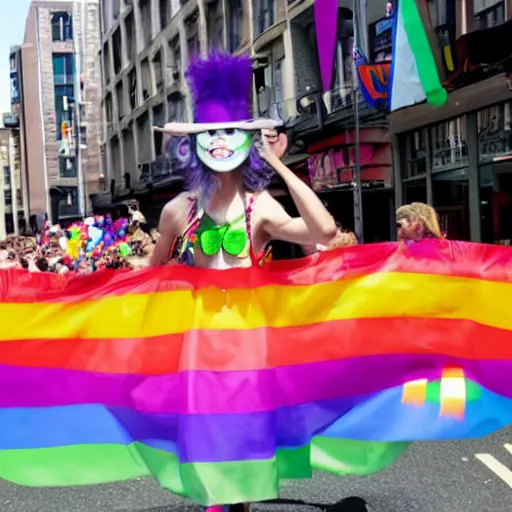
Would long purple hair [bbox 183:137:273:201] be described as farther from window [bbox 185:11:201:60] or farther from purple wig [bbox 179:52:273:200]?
window [bbox 185:11:201:60]

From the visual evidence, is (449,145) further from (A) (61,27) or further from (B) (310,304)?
(A) (61,27)

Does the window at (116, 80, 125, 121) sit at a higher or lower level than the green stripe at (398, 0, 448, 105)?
higher

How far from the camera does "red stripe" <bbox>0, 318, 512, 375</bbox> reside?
3.31 meters

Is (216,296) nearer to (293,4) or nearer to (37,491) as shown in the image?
(37,491)

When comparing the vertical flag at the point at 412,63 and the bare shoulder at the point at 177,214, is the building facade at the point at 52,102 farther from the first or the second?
the bare shoulder at the point at 177,214

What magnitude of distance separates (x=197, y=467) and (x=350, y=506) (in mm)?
1644

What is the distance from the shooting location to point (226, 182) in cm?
367

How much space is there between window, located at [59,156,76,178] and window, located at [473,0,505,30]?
5377cm

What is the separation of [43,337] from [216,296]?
744mm

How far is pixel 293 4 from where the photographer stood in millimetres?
18359

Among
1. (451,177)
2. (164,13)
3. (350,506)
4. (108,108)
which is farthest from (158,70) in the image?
(350,506)

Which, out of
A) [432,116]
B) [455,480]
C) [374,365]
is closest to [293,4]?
[432,116]

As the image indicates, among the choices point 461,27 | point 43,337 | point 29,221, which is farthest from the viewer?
point 29,221

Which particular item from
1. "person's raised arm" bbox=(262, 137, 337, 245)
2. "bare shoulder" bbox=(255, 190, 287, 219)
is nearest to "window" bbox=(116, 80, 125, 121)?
"bare shoulder" bbox=(255, 190, 287, 219)
